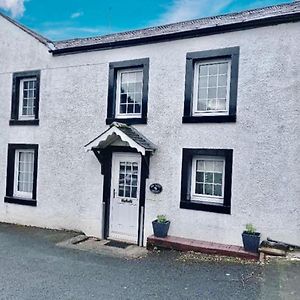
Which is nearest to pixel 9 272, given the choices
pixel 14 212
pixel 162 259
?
pixel 162 259

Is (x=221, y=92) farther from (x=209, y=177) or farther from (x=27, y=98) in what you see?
(x=27, y=98)

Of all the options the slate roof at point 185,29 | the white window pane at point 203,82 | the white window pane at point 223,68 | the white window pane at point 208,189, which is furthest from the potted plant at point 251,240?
the slate roof at point 185,29

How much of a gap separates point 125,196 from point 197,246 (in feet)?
9.32

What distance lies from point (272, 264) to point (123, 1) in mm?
10007

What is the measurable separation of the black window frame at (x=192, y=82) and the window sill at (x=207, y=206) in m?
2.23

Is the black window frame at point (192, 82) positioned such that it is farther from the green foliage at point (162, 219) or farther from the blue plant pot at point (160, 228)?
the blue plant pot at point (160, 228)

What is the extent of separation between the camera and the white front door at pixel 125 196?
33.5 feet

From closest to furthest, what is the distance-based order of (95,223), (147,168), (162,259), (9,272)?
(9,272)
(162,259)
(147,168)
(95,223)

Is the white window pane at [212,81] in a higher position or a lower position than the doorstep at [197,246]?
higher

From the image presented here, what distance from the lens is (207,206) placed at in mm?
9031

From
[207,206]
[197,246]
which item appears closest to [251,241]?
[197,246]

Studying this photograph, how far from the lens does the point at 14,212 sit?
1239 cm

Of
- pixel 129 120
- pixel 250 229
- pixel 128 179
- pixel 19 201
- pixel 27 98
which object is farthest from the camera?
pixel 27 98

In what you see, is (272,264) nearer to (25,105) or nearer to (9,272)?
(9,272)
